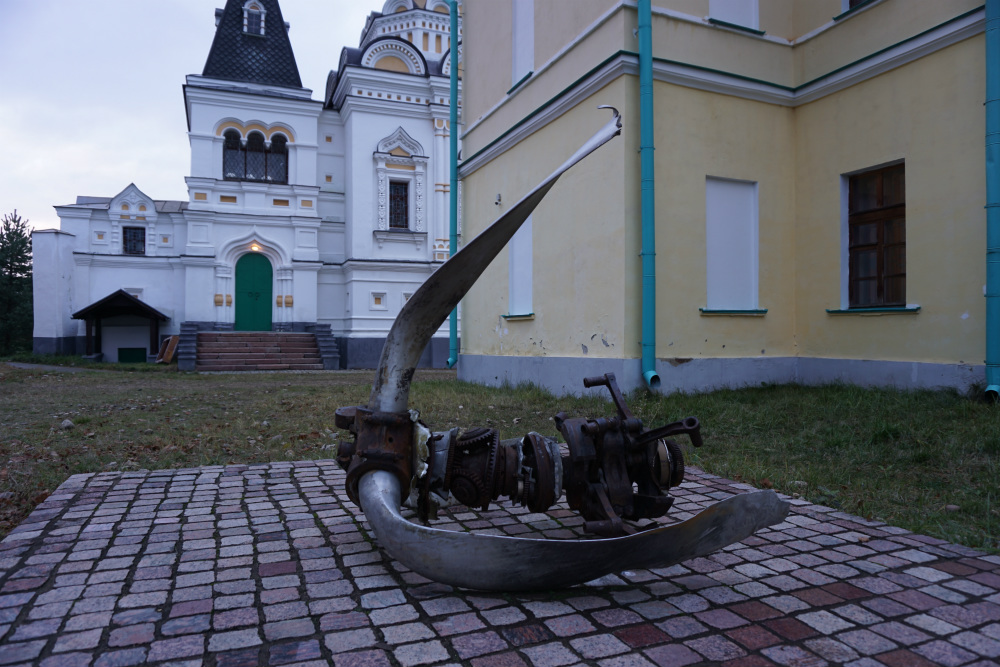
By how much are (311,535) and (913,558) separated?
2801mm

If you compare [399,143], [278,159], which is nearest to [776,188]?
[399,143]

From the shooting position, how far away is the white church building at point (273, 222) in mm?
21891

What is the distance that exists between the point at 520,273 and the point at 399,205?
1407 cm

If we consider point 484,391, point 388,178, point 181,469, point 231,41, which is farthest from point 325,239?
point 181,469

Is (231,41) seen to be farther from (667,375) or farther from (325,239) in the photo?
(667,375)

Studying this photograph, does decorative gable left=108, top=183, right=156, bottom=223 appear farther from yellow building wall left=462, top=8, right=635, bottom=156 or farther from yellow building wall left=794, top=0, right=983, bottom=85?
yellow building wall left=794, top=0, right=983, bottom=85

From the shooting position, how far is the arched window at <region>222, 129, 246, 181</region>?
73.4 feet

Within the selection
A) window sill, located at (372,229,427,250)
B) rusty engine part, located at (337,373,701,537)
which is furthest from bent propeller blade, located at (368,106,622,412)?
window sill, located at (372,229,427,250)

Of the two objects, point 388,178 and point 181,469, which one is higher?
point 388,178

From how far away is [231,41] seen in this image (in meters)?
23.6

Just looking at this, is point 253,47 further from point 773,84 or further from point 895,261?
point 895,261

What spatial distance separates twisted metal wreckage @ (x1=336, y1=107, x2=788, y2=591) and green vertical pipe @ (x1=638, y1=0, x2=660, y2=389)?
4.92 metres

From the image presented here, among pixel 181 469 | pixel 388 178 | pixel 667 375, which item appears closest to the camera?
pixel 181 469

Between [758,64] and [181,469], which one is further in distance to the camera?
[758,64]
